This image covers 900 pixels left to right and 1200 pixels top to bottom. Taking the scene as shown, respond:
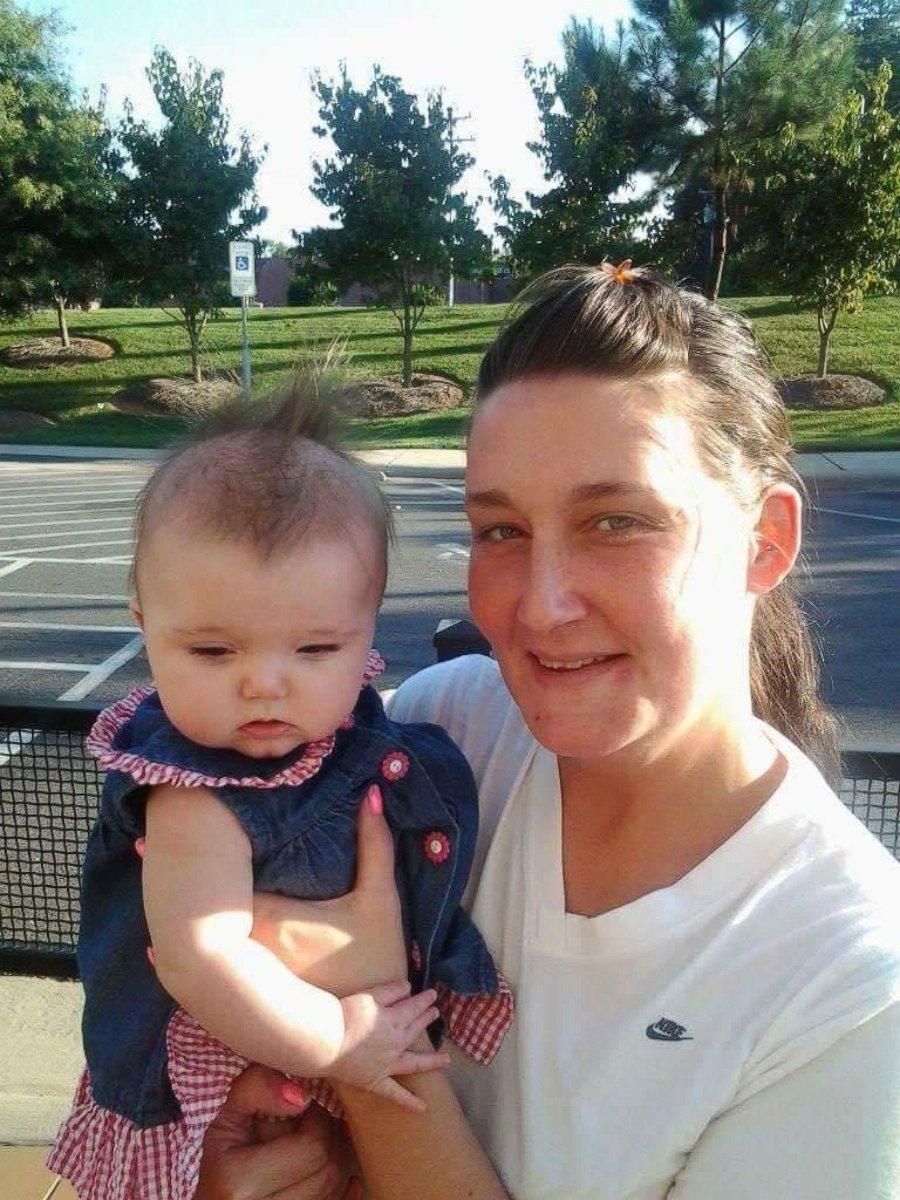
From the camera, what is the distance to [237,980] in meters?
1.27

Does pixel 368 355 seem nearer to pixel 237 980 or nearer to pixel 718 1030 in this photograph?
pixel 237 980

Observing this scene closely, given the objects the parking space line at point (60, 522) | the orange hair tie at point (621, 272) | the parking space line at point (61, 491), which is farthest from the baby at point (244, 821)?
the parking space line at point (61, 491)

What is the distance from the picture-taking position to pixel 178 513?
1.44m

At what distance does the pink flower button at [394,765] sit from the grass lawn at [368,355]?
691 inches

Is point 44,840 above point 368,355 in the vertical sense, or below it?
below

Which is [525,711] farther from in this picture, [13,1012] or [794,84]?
[794,84]

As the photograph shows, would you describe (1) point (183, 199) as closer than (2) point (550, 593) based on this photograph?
No

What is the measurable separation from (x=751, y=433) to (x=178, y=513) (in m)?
0.81

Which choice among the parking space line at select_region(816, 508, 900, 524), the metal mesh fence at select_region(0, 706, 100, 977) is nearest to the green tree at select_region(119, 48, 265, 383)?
the parking space line at select_region(816, 508, 900, 524)

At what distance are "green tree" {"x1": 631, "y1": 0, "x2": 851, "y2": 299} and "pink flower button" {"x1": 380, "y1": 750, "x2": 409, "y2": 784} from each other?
23135 millimetres

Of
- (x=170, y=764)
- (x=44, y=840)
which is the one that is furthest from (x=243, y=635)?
(x=44, y=840)

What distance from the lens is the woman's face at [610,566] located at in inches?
50.7

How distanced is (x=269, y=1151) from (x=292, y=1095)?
0.28 feet

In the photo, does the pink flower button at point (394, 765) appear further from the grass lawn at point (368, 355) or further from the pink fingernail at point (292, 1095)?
the grass lawn at point (368, 355)
